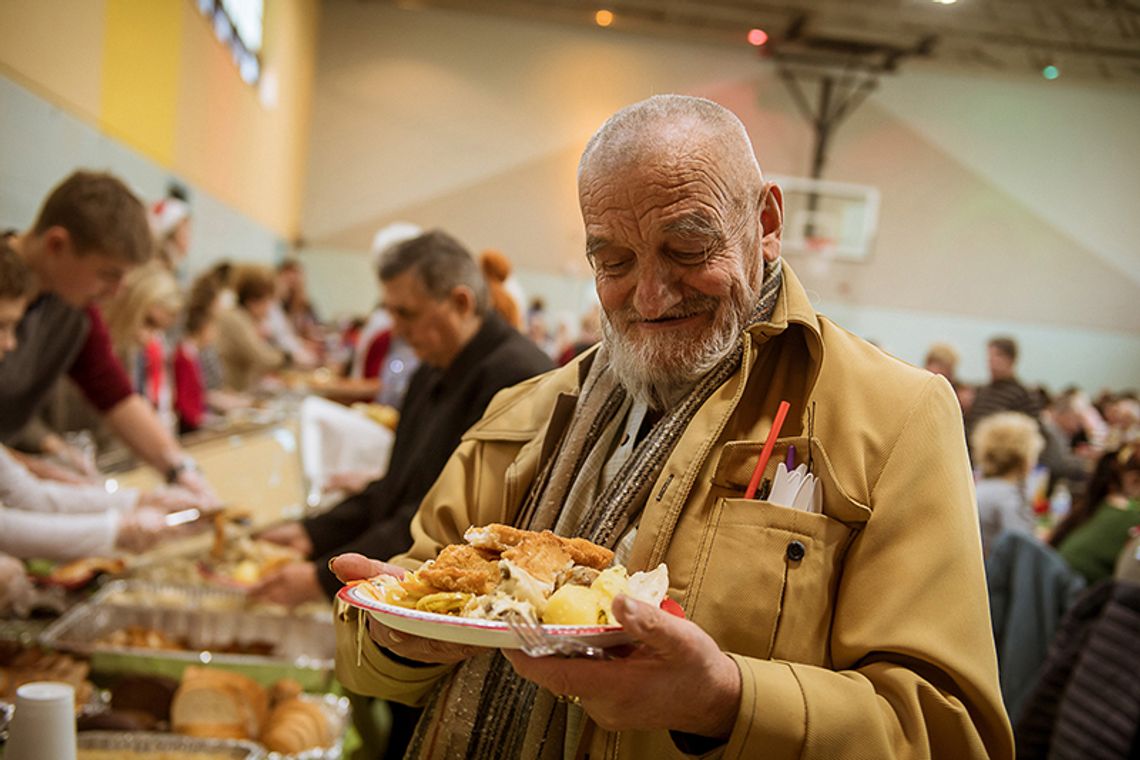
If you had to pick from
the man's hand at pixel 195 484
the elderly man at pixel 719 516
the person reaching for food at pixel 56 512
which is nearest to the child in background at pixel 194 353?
the man's hand at pixel 195 484

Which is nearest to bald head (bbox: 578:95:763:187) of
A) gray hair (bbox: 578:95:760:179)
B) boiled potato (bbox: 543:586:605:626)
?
gray hair (bbox: 578:95:760:179)

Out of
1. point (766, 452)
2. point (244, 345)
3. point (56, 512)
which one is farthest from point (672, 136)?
point (244, 345)

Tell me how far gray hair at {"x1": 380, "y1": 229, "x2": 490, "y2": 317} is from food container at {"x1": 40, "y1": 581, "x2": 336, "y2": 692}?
36.9 inches

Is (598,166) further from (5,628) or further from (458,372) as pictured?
(5,628)

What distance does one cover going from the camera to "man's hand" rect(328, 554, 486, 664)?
1263mm

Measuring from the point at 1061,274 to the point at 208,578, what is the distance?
603 inches

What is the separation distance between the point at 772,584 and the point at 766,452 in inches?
6.6

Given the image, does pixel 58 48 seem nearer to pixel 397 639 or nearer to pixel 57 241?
pixel 57 241

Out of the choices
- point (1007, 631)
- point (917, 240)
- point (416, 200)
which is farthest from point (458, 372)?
point (917, 240)

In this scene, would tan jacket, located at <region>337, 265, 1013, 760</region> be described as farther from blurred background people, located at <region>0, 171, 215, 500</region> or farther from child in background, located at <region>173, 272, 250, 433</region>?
child in background, located at <region>173, 272, 250, 433</region>

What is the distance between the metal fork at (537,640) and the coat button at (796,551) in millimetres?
326

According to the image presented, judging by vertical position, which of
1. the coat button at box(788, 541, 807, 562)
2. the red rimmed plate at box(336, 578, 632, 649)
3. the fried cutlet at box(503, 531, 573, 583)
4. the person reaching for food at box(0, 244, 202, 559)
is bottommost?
the person reaching for food at box(0, 244, 202, 559)

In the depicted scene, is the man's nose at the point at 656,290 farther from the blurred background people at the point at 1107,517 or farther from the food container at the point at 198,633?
the blurred background people at the point at 1107,517

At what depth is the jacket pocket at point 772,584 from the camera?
1.29m
